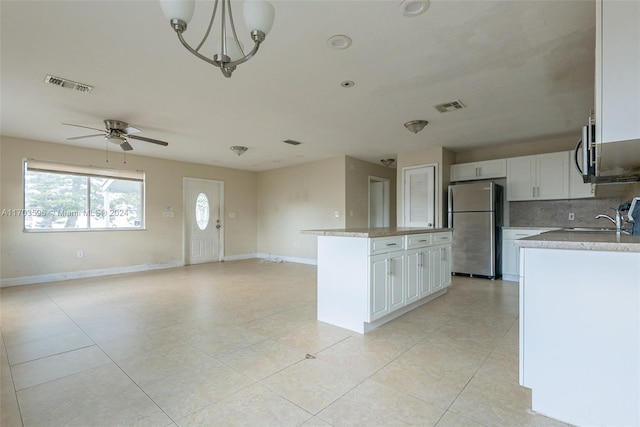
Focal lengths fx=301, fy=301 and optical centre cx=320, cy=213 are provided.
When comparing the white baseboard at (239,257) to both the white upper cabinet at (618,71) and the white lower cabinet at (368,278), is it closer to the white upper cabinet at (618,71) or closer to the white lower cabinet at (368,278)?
the white lower cabinet at (368,278)

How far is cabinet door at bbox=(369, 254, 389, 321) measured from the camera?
2678 millimetres

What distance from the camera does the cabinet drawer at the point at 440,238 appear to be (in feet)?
11.9

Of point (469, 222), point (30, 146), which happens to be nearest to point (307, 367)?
point (469, 222)

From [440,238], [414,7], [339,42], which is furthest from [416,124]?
[414,7]

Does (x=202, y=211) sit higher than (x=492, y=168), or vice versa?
(x=492, y=168)

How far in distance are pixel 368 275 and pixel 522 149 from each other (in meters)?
4.44

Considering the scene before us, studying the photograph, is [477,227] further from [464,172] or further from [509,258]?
[464,172]

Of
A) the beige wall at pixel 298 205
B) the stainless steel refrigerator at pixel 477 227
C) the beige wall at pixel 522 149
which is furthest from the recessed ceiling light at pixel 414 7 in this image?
the beige wall at pixel 298 205

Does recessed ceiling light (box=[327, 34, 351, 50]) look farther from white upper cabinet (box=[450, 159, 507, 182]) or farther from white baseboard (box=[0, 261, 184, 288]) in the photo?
white baseboard (box=[0, 261, 184, 288])


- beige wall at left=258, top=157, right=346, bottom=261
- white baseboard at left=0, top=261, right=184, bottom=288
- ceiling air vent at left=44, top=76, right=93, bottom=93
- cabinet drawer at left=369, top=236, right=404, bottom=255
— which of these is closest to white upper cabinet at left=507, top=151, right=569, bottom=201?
beige wall at left=258, top=157, right=346, bottom=261

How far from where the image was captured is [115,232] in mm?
5855

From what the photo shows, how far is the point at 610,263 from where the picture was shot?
1.41 meters

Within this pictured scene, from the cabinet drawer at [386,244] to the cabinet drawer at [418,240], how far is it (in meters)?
0.15

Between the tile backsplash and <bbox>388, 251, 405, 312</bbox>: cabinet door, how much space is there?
345 cm
